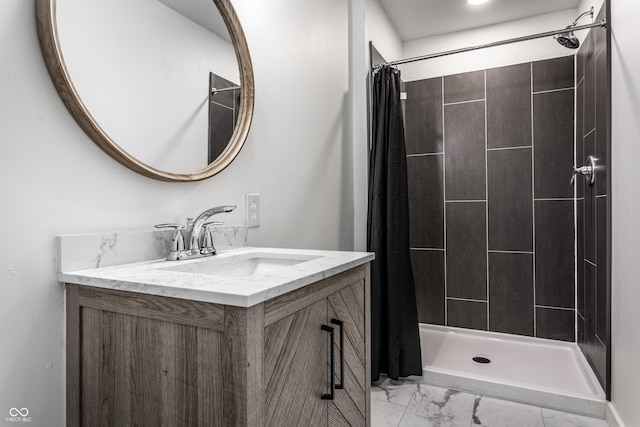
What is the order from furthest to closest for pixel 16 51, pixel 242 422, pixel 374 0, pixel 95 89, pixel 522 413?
pixel 374 0 < pixel 522 413 < pixel 95 89 < pixel 16 51 < pixel 242 422

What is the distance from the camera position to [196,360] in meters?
0.74

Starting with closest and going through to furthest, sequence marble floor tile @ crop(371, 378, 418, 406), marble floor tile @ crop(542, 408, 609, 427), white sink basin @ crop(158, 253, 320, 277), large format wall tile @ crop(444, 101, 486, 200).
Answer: white sink basin @ crop(158, 253, 320, 277) < marble floor tile @ crop(542, 408, 609, 427) < marble floor tile @ crop(371, 378, 418, 406) < large format wall tile @ crop(444, 101, 486, 200)

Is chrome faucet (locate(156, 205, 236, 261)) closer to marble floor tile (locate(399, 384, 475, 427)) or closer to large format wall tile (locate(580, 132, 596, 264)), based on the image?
marble floor tile (locate(399, 384, 475, 427))

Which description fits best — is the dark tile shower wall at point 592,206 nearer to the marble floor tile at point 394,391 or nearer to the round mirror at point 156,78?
→ the marble floor tile at point 394,391

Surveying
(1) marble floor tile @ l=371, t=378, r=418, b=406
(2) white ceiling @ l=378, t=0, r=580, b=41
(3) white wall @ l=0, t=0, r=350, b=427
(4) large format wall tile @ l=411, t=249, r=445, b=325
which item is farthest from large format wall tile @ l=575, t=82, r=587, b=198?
(3) white wall @ l=0, t=0, r=350, b=427

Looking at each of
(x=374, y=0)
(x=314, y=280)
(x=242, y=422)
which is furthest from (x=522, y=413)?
(x=374, y=0)

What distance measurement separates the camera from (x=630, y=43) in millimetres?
1527

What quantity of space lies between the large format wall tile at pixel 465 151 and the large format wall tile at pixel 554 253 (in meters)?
0.45

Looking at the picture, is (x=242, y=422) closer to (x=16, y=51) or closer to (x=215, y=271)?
(x=215, y=271)

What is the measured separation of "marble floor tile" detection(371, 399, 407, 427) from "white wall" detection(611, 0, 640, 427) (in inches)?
35.7

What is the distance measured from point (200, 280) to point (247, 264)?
0.51 m

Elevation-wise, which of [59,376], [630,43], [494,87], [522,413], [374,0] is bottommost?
[522,413]

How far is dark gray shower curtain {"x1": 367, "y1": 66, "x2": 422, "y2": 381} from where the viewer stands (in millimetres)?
2143

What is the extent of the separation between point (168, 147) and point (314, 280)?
0.64 m
